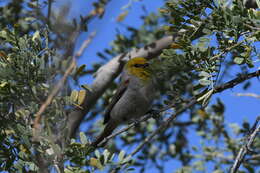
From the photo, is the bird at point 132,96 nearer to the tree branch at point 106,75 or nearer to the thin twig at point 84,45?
the tree branch at point 106,75

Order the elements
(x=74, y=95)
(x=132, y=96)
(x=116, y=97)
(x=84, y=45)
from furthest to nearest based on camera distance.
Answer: (x=116, y=97), (x=132, y=96), (x=74, y=95), (x=84, y=45)

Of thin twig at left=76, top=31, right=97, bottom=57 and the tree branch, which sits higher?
thin twig at left=76, top=31, right=97, bottom=57

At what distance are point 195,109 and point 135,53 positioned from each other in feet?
4.22

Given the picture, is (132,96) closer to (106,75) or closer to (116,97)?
(116,97)

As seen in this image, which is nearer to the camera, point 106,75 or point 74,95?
point 74,95

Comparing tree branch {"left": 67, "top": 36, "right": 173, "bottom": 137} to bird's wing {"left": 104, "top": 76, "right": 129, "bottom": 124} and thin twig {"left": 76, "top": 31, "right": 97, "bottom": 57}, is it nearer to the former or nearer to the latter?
bird's wing {"left": 104, "top": 76, "right": 129, "bottom": 124}

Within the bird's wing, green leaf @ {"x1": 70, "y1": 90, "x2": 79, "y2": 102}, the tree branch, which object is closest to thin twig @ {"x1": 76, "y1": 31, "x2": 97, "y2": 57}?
green leaf @ {"x1": 70, "y1": 90, "x2": 79, "y2": 102}

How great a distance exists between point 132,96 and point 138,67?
37cm

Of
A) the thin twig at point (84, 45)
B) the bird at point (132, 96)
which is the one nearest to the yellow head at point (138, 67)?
the bird at point (132, 96)

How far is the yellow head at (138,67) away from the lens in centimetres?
445

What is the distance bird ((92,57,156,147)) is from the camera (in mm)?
4273

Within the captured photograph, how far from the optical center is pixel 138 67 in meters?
4.55

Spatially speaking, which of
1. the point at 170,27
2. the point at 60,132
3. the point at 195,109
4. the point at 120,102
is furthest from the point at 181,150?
the point at 60,132

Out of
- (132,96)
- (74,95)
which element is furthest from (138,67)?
(74,95)
